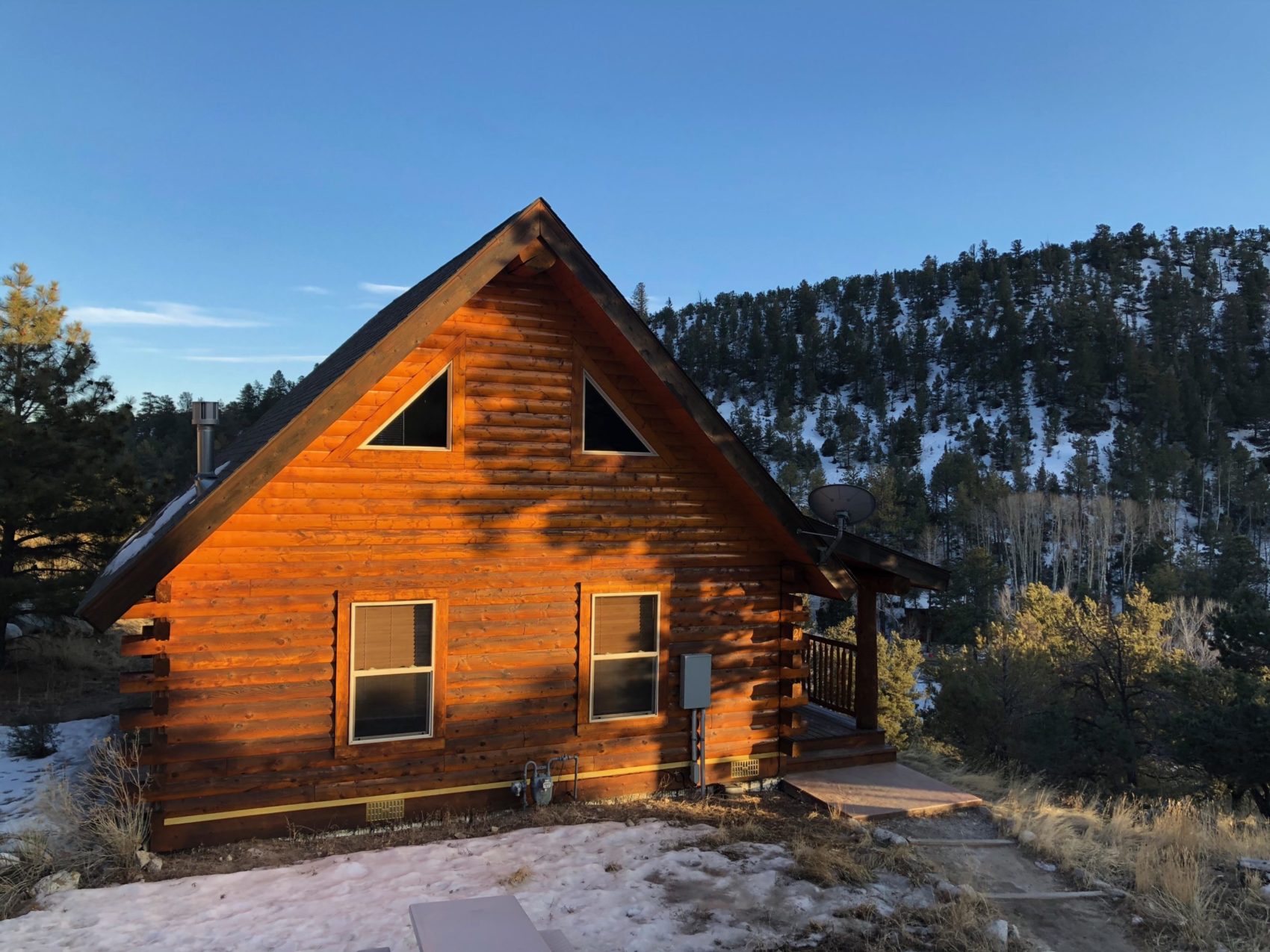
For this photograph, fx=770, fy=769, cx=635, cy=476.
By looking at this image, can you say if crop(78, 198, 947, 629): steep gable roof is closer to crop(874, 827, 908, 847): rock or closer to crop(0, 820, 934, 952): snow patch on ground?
crop(0, 820, 934, 952): snow patch on ground

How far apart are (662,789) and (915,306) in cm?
15175

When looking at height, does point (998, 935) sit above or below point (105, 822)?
below

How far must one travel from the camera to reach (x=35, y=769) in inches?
358

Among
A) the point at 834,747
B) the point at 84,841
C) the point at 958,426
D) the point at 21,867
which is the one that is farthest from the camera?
the point at 958,426

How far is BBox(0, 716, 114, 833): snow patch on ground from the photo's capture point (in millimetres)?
7414

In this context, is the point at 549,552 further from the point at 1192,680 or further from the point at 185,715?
the point at 1192,680

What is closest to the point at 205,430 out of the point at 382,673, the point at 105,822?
the point at 382,673

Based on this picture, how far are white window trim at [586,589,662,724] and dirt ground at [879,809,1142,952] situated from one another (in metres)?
2.63

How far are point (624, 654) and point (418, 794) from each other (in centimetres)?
244

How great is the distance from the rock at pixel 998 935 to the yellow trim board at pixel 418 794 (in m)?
3.61

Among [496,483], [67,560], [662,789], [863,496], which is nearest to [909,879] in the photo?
[662,789]

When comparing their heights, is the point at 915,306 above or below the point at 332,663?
above

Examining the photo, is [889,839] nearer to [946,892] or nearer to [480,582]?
[946,892]

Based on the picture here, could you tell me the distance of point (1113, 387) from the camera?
359ft
